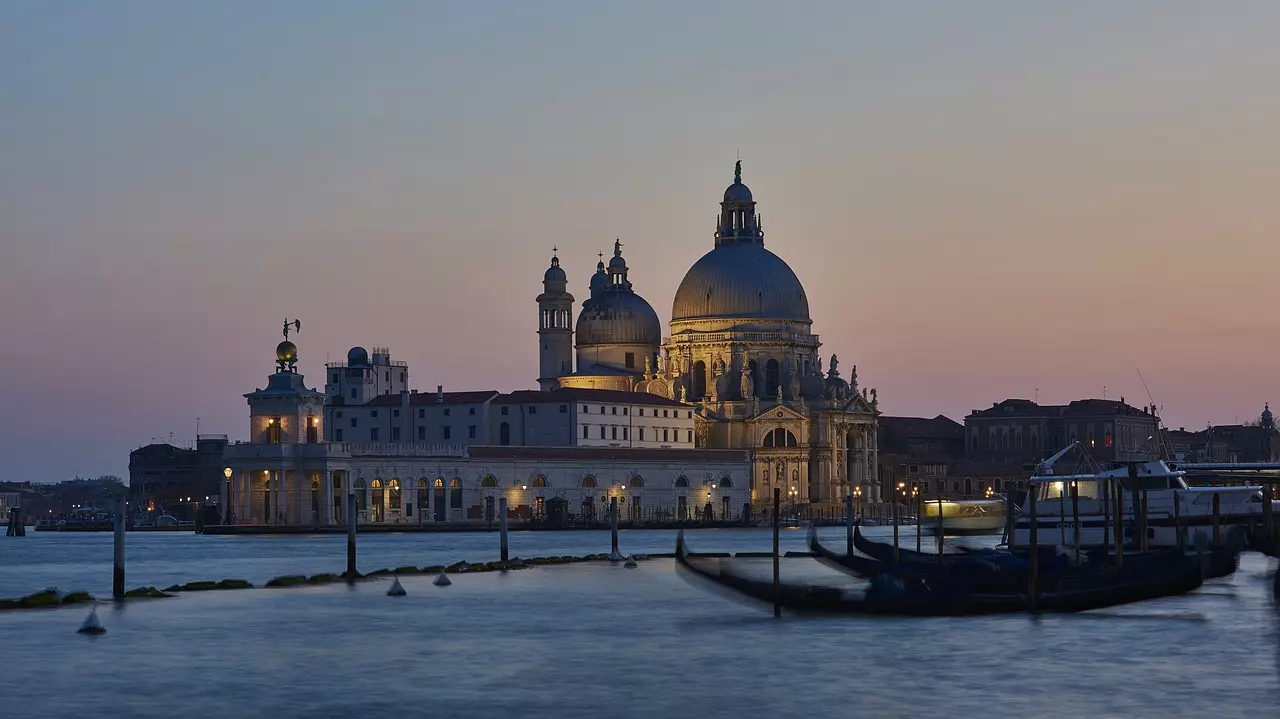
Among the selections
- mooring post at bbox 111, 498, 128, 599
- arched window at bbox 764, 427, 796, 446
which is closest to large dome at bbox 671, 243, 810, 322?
arched window at bbox 764, 427, 796, 446

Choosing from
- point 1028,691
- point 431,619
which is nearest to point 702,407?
point 431,619

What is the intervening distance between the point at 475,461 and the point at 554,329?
131ft

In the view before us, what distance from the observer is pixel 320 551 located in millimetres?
91312

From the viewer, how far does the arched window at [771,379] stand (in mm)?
157250

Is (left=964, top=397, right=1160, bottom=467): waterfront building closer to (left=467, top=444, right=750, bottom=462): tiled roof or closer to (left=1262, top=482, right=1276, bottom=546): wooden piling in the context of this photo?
(left=467, top=444, right=750, bottom=462): tiled roof

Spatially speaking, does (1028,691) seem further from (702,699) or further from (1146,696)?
(702,699)

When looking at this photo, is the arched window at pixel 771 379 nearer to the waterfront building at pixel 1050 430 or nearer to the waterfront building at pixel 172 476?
the waterfront building at pixel 1050 430

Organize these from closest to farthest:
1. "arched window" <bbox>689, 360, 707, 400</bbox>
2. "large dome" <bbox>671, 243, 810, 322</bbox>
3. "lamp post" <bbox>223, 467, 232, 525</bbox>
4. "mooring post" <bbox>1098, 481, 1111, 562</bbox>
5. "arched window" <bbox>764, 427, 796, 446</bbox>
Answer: "mooring post" <bbox>1098, 481, 1111, 562</bbox>
"lamp post" <bbox>223, 467, 232, 525</bbox>
"arched window" <bbox>764, 427, 796, 446</bbox>
"large dome" <bbox>671, 243, 810, 322</bbox>
"arched window" <bbox>689, 360, 707, 400</bbox>

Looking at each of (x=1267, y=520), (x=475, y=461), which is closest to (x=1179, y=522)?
(x=1267, y=520)

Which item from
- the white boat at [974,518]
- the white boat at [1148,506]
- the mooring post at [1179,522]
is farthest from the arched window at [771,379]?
the mooring post at [1179,522]

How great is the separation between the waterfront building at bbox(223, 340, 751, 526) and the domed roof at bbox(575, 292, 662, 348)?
40.2 feet

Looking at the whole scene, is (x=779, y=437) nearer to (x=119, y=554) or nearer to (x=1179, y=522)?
(x=1179, y=522)

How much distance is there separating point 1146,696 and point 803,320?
414ft

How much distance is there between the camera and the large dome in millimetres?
155625
